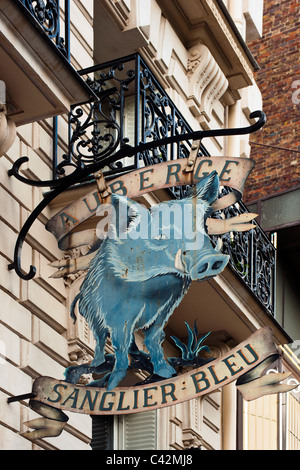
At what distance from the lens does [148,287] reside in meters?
9.80

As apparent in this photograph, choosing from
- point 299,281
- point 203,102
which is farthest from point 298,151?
point 203,102

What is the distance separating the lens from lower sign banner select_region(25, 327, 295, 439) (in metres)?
9.48

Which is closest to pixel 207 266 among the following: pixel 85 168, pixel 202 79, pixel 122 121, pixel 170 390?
pixel 170 390

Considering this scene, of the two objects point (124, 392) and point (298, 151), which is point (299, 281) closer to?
point (298, 151)

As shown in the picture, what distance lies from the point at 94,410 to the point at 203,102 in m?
8.07

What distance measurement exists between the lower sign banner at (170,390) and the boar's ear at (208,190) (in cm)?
119

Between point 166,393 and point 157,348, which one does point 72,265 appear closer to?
point 157,348

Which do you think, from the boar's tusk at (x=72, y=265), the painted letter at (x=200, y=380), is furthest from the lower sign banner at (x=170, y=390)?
the boar's tusk at (x=72, y=265)

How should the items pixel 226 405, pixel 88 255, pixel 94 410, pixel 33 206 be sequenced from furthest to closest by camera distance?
pixel 226 405
pixel 33 206
pixel 88 255
pixel 94 410

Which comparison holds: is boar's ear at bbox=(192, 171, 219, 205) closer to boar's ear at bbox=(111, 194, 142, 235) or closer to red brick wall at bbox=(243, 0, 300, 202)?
boar's ear at bbox=(111, 194, 142, 235)

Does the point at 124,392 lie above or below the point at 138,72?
below

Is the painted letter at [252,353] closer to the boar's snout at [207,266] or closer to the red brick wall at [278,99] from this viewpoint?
the boar's snout at [207,266]

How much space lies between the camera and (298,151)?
22469 millimetres

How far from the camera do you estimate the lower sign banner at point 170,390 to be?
9477 millimetres
